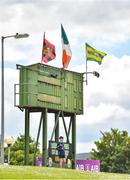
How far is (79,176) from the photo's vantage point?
33.2 m

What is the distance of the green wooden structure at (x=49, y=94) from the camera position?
4494 centimetres

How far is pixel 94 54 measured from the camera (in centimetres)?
5269

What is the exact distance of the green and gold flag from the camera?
52438mm

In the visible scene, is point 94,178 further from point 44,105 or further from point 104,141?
point 104,141

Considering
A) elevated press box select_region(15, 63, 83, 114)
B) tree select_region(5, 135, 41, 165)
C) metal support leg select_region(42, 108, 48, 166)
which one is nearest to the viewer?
elevated press box select_region(15, 63, 83, 114)

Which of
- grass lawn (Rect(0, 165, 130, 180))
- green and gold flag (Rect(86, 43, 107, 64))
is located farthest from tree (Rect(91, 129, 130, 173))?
grass lawn (Rect(0, 165, 130, 180))

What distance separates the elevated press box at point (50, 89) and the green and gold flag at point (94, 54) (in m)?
2.09

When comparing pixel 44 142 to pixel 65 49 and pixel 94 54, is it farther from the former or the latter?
pixel 94 54

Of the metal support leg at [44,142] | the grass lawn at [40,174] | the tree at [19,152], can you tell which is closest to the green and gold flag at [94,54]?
the metal support leg at [44,142]

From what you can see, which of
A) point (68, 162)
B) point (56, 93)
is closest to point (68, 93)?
point (56, 93)

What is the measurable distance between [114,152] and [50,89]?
3353 cm

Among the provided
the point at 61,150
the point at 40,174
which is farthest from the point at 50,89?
the point at 40,174

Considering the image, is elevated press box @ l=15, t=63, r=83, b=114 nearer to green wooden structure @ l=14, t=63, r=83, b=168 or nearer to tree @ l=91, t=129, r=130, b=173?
green wooden structure @ l=14, t=63, r=83, b=168

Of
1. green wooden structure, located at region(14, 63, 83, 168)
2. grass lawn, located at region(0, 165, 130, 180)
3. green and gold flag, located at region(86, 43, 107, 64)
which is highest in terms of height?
green and gold flag, located at region(86, 43, 107, 64)
